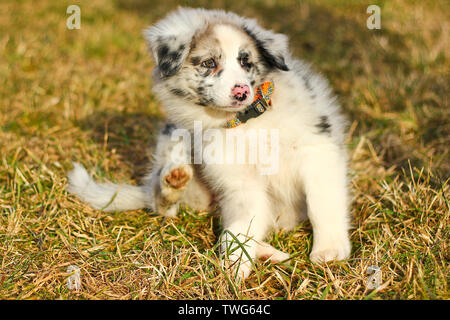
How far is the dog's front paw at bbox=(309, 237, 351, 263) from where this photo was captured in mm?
2305

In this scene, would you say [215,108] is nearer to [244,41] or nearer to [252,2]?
[244,41]

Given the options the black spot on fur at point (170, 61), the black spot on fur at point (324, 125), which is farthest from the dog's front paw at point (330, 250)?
the black spot on fur at point (170, 61)

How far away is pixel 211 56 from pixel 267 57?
1.07ft

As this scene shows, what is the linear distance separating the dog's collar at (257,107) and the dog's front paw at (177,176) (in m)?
0.35

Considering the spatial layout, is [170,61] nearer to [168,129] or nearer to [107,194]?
[168,129]

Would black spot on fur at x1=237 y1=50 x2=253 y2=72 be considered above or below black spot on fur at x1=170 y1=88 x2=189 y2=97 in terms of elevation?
above

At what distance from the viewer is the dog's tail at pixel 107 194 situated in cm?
293

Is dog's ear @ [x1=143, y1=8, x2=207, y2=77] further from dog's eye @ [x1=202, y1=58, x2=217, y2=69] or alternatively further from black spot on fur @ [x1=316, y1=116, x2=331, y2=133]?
black spot on fur @ [x1=316, y1=116, x2=331, y2=133]

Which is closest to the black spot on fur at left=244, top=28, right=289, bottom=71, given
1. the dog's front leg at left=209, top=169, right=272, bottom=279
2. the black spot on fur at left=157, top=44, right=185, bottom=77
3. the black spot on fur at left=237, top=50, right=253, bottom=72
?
the black spot on fur at left=237, top=50, right=253, bottom=72

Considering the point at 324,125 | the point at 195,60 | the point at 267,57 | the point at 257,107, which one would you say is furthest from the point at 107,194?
the point at 324,125

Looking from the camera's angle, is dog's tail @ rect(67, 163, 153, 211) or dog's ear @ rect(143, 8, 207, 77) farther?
dog's tail @ rect(67, 163, 153, 211)

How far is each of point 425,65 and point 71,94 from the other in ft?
11.4

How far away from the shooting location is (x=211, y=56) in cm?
248
